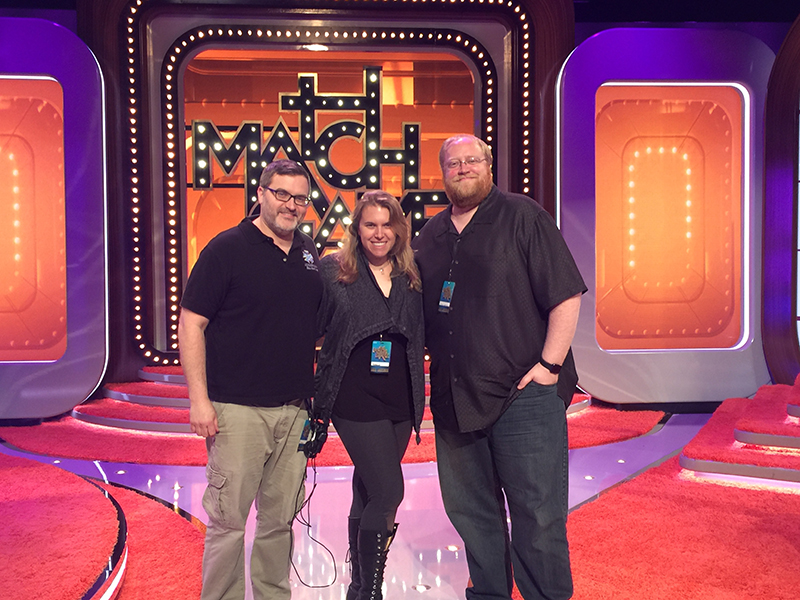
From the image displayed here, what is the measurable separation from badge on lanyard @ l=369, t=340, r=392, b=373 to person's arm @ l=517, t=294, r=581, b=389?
471mm

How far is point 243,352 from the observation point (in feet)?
7.91

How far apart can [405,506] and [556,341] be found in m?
1.96

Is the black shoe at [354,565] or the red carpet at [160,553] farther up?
the black shoe at [354,565]

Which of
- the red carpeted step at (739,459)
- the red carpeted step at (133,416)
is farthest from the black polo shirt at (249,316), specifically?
the red carpeted step at (133,416)

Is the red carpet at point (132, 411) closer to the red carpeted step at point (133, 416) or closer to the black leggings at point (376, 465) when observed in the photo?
the red carpeted step at point (133, 416)

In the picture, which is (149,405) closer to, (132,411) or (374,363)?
(132,411)

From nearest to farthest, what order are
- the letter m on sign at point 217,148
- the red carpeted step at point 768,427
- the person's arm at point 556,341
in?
the person's arm at point 556,341
the red carpeted step at point 768,427
the letter m on sign at point 217,148

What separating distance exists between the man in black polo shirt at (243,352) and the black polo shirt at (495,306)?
1.73 feet

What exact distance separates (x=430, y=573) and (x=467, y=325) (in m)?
1.29

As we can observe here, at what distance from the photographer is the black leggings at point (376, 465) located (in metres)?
2.41

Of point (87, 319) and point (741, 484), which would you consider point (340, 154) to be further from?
point (741, 484)

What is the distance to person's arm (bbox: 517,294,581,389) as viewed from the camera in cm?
233

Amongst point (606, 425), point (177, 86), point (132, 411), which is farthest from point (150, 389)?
point (606, 425)

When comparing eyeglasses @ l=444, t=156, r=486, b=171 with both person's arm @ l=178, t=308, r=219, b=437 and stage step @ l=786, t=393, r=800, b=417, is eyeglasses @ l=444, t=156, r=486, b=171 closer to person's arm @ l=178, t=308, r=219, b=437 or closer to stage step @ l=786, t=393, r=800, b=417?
person's arm @ l=178, t=308, r=219, b=437
